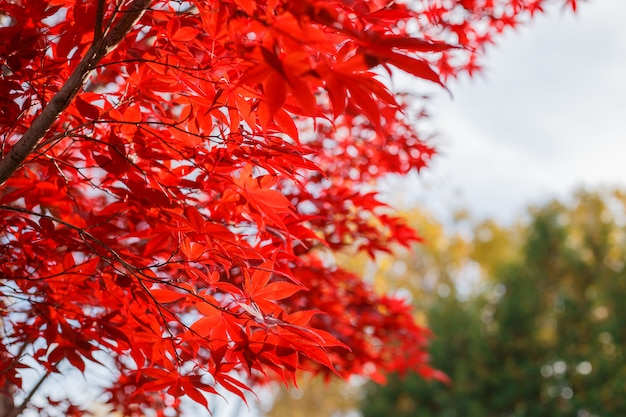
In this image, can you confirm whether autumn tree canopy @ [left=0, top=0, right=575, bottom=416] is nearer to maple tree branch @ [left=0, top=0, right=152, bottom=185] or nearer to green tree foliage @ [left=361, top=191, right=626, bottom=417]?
maple tree branch @ [left=0, top=0, right=152, bottom=185]

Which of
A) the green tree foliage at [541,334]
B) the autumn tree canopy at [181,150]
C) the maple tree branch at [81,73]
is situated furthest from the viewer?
the green tree foliage at [541,334]

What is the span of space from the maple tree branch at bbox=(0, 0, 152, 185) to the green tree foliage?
24.8 ft

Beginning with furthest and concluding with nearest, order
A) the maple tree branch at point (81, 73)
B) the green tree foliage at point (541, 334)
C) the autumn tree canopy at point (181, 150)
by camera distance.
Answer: the green tree foliage at point (541, 334), the maple tree branch at point (81, 73), the autumn tree canopy at point (181, 150)

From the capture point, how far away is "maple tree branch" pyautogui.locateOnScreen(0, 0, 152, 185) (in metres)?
0.88

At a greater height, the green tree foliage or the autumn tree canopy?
the green tree foliage

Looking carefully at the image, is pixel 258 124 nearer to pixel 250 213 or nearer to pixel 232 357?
pixel 250 213

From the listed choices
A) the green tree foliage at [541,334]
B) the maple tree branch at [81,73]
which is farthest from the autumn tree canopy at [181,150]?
the green tree foliage at [541,334]

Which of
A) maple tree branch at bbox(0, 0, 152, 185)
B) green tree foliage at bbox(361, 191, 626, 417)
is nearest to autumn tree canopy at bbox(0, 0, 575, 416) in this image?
maple tree branch at bbox(0, 0, 152, 185)

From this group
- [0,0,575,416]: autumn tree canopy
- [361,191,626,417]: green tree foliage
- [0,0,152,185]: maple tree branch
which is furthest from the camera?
[361,191,626,417]: green tree foliage

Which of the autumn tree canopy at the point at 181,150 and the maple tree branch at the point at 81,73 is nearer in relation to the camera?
the autumn tree canopy at the point at 181,150

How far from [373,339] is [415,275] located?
1119 cm

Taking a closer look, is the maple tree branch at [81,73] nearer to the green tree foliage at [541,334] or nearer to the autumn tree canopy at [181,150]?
the autumn tree canopy at [181,150]

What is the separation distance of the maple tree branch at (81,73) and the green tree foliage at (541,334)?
756cm

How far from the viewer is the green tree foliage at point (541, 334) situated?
745 cm
